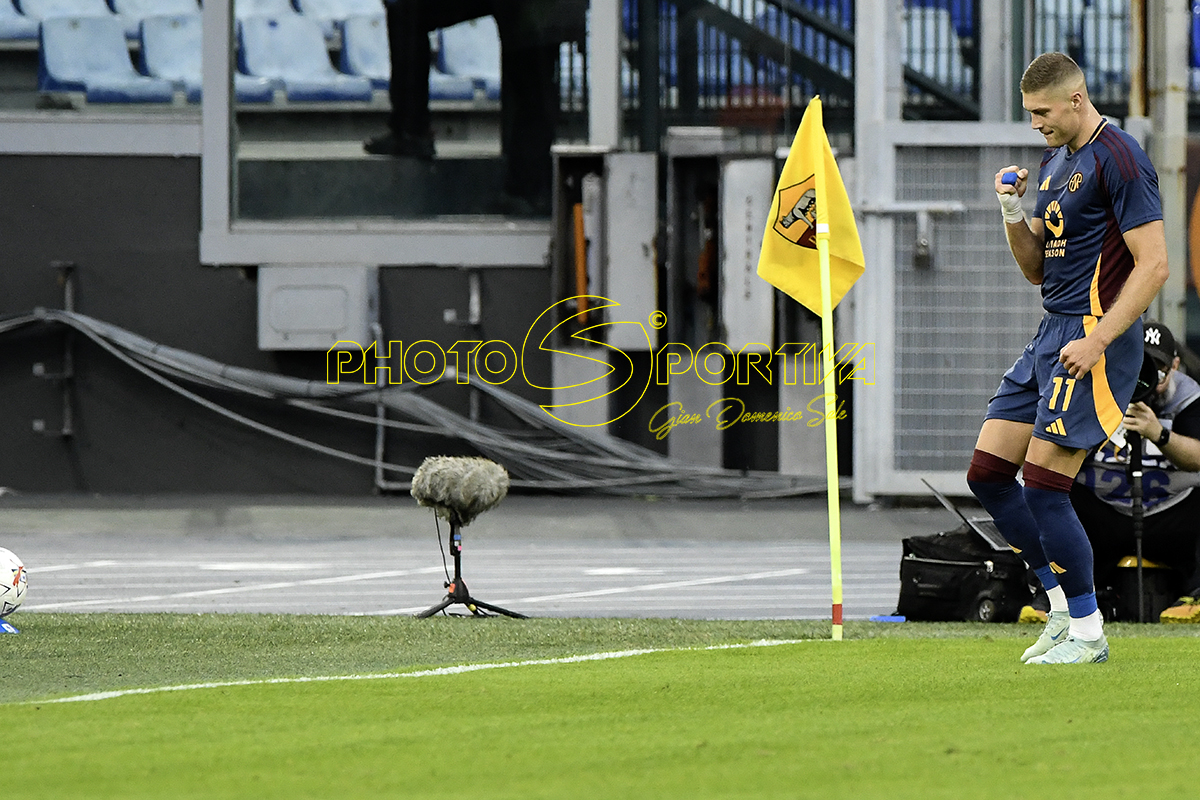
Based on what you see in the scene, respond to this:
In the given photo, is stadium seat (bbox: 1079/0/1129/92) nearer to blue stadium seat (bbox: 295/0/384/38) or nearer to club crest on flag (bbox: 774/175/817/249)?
blue stadium seat (bbox: 295/0/384/38)

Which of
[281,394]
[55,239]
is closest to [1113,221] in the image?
[281,394]

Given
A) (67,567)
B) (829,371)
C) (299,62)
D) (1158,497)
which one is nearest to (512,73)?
(299,62)

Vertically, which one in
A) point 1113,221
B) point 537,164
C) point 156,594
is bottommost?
point 156,594

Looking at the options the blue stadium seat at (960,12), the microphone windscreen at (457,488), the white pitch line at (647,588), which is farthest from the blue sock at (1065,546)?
the blue stadium seat at (960,12)

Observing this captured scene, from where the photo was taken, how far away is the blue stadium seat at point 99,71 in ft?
65.3

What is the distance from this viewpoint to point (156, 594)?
11.6 meters

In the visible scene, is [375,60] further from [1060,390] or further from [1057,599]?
[1060,390]

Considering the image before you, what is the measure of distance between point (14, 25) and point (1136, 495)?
15.1 meters

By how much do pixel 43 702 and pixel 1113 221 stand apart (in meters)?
4.06

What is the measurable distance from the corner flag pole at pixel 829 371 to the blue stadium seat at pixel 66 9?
13725 millimetres

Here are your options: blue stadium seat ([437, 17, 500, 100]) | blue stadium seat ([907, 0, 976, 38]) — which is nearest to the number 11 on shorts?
blue stadium seat ([907, 0, 976, 38])

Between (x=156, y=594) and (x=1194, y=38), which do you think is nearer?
(x=156, y=594)

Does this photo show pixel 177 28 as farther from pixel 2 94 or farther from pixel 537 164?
pixel 537 164

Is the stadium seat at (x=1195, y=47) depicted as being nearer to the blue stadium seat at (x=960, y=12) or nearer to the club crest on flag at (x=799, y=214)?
the blue stadium seat at (x=960, y=12)
